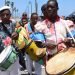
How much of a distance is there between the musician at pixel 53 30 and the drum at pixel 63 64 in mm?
446

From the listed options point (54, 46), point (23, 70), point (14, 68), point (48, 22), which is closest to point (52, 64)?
point (54, 46)

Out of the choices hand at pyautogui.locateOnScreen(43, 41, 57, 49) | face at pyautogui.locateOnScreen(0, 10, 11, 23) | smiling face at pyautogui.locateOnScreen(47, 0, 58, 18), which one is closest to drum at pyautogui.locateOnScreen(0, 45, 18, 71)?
face at pyautogui.locateOnScreen(0, 10, 11, 23)

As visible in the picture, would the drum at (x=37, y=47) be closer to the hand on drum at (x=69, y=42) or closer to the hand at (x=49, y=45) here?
the hand at (x=49, y=45)

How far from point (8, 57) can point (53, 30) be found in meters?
0.99

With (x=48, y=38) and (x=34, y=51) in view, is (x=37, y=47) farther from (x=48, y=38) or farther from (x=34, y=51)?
(x=48, y=38)

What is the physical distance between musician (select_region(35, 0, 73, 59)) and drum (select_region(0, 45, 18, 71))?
790 mm

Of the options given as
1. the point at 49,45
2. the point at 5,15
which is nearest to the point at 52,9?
the point at 49,45

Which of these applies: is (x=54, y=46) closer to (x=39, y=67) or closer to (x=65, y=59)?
(x=65, y=59)

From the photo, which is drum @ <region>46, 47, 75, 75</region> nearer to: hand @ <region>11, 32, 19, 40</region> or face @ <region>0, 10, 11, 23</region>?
hand @ <region>11, 32, 19, 40</region>

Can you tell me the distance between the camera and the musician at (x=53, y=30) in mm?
6376

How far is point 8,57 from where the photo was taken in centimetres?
709

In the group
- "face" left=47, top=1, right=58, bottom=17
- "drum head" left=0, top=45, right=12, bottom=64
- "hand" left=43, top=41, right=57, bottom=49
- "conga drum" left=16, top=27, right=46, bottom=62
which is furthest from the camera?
"drum head" left=0, top=45, right=12, bottom=64

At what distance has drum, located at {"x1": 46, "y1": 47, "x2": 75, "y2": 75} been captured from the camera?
5.37m

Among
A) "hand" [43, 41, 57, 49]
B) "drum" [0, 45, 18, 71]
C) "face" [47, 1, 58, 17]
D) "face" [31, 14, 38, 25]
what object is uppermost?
"face" [47, 1, 58, 17]
